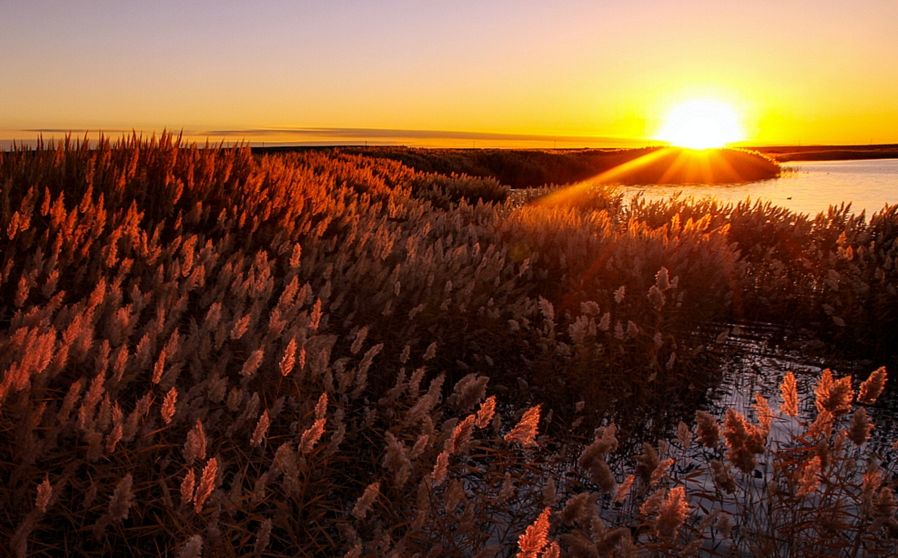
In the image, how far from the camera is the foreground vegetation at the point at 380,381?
87.7 inches

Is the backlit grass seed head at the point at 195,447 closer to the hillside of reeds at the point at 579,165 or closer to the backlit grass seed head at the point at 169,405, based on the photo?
the backlit grass seed head at the point at 169,405

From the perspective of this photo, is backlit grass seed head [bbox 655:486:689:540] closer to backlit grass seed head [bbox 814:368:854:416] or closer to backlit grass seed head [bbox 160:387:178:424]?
backlit grass seed head [bbox 814:368:854:416]

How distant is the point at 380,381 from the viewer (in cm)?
405

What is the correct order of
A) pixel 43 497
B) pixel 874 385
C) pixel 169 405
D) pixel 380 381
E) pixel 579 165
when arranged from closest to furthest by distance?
pixel 43 497 → pixel 169 405 → pixel 874 385 → pixel 380 381 → pixel 579 165

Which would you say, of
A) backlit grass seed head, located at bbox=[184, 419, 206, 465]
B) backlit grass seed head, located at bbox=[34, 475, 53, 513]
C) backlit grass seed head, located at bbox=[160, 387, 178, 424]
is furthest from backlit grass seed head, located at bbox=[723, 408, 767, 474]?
backlit grass seed head, located at bbox=[34, 475, 53, 513]

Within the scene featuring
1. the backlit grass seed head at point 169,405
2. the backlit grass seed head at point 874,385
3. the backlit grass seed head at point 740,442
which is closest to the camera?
the backlit grass seed head at point 169,405

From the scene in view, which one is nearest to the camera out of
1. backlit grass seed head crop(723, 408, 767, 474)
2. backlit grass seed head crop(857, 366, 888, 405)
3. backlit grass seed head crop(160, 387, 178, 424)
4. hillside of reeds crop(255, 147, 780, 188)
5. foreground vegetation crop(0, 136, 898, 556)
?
backlit grass seed head crop(160, 387, 178, 424)

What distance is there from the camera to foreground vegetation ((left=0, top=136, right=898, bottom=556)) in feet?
7.31

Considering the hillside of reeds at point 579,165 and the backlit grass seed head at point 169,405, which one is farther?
the hillside of reeds at point 579,165

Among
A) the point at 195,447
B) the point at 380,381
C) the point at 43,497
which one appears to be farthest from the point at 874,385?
the point at 43,497

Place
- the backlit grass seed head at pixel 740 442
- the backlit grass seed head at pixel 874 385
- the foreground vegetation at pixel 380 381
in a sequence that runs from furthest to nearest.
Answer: the backlit grass seed head at pixel 874 385 → the backlit grass seed head at pixel 740 442 → the foreground vegetation at pixel 380 381

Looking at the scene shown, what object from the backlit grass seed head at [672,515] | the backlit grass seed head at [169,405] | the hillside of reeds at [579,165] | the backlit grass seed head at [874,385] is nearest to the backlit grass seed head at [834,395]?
the backlit grass seed head at [874,385]

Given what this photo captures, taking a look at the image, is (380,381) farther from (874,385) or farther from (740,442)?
(874,385)

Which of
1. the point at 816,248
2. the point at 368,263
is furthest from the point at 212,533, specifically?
the point at 816,248
